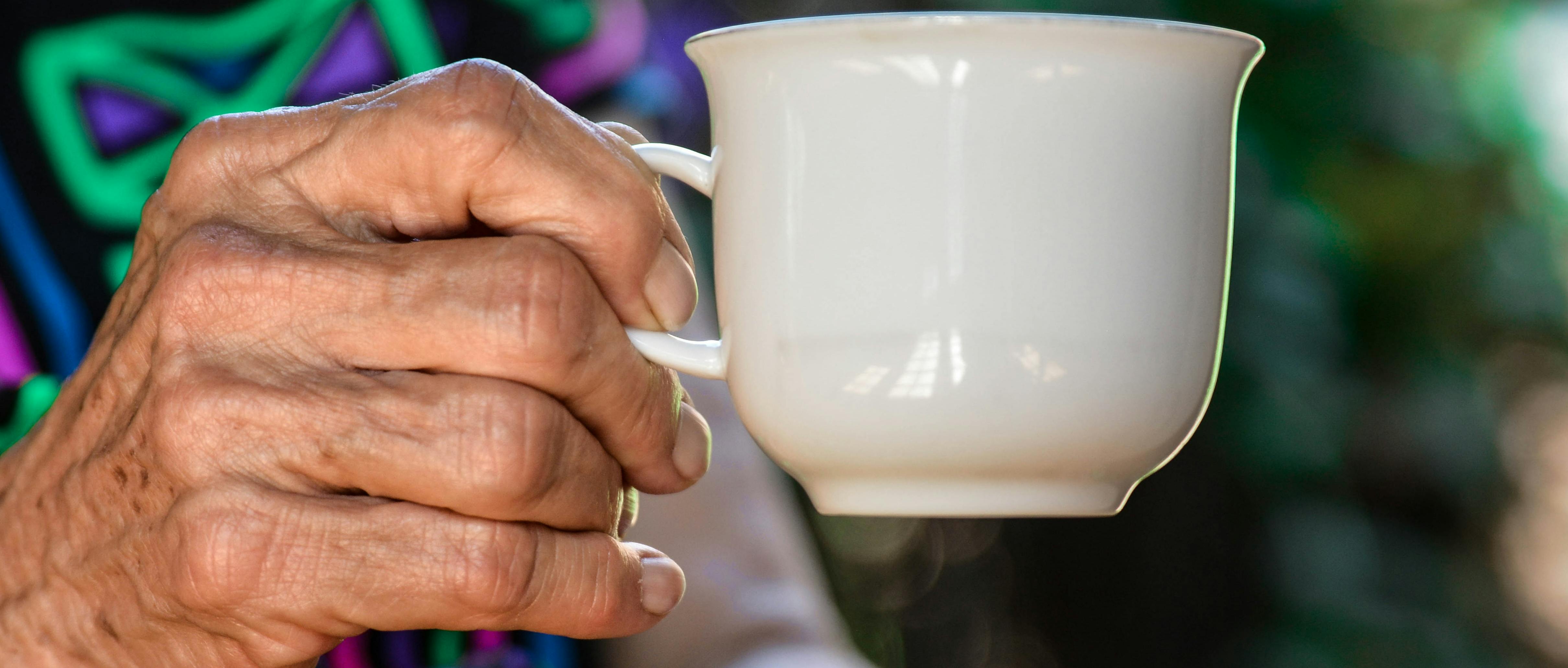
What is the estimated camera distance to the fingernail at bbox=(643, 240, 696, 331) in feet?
1.85

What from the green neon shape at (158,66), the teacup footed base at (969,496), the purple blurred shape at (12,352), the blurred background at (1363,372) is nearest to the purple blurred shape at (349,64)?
the green neon shape at (158,66)

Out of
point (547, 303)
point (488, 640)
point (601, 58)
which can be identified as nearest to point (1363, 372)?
point (601, 58)

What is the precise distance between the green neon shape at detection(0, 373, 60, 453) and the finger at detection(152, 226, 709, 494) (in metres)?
0.50

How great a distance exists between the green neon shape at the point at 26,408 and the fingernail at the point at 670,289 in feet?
2.11

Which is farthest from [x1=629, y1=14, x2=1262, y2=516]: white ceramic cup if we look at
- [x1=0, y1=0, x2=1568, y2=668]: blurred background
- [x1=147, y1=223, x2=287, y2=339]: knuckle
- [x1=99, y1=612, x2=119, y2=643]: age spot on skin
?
[x1=0, y1=0, x2=1568, y2=668]: blurred background

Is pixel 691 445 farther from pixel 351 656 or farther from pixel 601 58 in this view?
pixel 601 58

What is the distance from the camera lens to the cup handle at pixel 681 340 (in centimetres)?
56

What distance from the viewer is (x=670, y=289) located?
57 centimetres

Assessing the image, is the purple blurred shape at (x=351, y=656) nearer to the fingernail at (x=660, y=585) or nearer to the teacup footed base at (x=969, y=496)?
the fingernail at (x=660, y=585)

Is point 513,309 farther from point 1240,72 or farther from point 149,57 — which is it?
point 149,57

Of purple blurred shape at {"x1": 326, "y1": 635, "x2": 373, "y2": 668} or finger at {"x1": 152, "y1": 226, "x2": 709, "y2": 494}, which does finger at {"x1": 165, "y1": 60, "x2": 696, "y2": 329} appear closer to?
finger at {"x1": 152, "y1": 226, "x2": 709, "y2": 494}

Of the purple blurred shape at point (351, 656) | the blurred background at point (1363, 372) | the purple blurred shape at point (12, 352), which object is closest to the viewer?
the purple blurred shape at point (12, 352)

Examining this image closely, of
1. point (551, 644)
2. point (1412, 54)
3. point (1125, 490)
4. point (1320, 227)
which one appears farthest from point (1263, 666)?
point (1125, 490)

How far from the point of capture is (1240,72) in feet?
1.68
